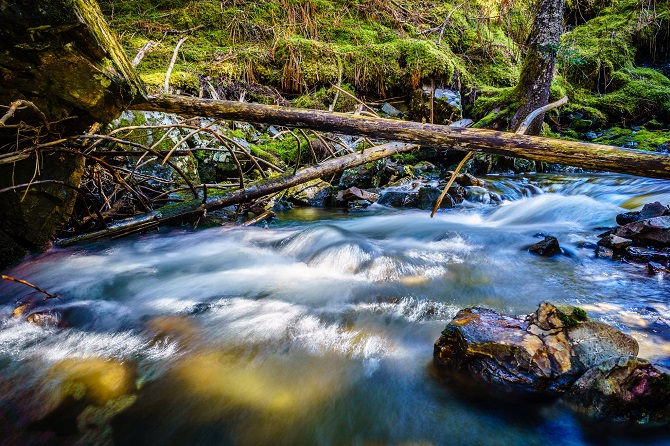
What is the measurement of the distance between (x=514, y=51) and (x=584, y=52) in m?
2.40

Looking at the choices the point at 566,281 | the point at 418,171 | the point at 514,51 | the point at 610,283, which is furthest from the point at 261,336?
the point at 514,51

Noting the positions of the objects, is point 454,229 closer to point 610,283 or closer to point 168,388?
point 610,283

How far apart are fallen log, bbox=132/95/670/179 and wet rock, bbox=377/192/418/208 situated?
11.2 ft

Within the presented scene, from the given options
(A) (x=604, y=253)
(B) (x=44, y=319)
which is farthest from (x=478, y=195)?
(B) (x=44, y=319)

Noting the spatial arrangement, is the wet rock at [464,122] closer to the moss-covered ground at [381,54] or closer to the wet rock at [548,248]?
the moss-covered ground at [381,54]

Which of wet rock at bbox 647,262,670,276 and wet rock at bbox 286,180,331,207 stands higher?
wet rock at bbox 286,180,331,207

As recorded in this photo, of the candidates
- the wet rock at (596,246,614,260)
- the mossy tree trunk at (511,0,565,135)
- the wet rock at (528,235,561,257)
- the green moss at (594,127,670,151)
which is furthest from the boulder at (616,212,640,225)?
the green moss at (594,127,670,151)

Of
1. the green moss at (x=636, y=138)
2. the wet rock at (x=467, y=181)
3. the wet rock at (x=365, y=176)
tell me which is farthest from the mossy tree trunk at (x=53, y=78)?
the green moss at (x=636, y=138)

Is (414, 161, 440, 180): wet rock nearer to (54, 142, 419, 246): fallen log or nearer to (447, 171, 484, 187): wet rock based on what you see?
(447, 171, 484, 187): wet rock

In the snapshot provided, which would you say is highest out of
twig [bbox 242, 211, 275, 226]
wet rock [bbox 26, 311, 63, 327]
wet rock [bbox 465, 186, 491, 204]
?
wet rock [bbox 26, 311, 63, 327]

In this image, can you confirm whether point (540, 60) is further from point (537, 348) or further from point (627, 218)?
point (537, 348)

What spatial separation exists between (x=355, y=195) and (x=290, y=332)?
13.3ft

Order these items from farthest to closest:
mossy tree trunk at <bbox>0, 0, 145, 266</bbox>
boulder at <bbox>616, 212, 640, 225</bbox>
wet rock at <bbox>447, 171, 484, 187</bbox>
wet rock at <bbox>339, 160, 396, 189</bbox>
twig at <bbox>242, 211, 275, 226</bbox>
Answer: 1. wet rock at <bbox>339, 160, 396, 189</bbox>
2. wet rock at <bbox>447, 171, 484, 187</bbox>
3. twig at <bbox>242, 211, 275, 226</bbox>
4. boulder at <bbox>616, 212, 640, 225</bbox>
5. mossy tree trunk at <bbox>0, 0, 145, 266</bbox>

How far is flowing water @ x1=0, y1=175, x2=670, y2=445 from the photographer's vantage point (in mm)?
1565
